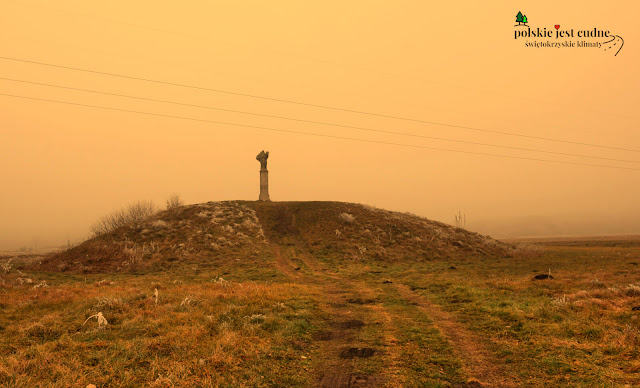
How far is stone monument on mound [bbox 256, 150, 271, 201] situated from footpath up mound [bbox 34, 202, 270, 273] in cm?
1209

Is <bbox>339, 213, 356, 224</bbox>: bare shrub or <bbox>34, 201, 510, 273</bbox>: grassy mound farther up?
<bbox>339, 213, 356, 224</bbox>: bare shrub

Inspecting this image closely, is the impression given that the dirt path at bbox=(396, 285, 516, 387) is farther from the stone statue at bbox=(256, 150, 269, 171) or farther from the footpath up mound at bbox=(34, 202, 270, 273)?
the stone statue at bbox=(256, 150, 269, 171)

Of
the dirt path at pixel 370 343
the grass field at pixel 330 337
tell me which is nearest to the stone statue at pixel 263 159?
the dirt path at pixel 370 343

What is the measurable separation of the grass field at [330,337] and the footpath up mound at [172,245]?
14743 millimetres

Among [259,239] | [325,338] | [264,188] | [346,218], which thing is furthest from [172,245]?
[325,338]

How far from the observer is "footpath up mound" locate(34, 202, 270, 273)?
34125 millimetres

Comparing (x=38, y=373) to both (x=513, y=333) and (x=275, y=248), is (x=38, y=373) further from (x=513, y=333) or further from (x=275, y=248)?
(x=275, y=248)

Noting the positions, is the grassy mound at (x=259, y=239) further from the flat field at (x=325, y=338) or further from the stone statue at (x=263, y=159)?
the flat field at (x=325, y=338)

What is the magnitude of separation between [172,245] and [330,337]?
32.1 metres

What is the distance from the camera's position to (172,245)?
1524 inches

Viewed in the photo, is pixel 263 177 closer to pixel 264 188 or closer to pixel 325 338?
pixel 264 188

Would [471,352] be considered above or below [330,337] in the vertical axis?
above

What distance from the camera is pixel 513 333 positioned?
11.4 meters

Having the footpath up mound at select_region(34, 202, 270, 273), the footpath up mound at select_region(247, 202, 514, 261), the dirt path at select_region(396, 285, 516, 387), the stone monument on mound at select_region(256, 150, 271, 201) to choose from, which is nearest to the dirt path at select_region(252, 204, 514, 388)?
the dirt path at select_region(396, 285, 516, 387)
